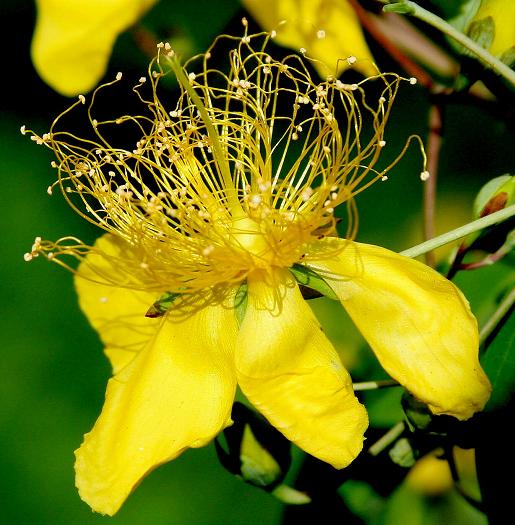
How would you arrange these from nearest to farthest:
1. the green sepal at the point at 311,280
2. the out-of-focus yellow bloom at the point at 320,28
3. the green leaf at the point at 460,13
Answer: the green sepal at the point at 311,280, the green leaf at the point at 460,13, the out-of-focus yellow bloom at the point at 320,28

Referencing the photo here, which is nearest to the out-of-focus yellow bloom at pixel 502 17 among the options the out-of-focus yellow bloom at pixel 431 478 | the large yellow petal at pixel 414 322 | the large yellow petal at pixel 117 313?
the large yellow petal at pixel 414 322

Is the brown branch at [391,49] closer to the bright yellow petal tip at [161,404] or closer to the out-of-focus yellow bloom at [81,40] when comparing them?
the out-of-focus yellow bloom at [81,40]

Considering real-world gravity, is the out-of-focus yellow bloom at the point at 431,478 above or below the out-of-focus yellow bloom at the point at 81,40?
below

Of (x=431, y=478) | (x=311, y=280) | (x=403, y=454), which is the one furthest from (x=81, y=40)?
(x=431, y=478)

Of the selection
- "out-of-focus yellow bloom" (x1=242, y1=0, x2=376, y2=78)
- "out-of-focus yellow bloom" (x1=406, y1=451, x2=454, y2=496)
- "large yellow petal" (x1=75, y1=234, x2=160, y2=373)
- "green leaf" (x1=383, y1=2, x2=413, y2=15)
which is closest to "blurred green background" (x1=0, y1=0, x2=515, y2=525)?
"out-of-focus yellow bloom" (x1=406, y1=451, x2=454, y2=496)

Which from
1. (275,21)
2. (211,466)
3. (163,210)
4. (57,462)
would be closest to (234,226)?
(163,210)

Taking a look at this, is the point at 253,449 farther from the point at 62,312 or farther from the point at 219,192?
the point at 62,312

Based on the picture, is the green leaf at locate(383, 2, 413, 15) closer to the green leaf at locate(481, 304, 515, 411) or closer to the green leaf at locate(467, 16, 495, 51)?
the green leaf at locate(467, 16, 495, 51)

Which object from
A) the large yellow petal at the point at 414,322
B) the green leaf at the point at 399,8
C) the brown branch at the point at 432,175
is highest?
the green leaf at the point at 399,8

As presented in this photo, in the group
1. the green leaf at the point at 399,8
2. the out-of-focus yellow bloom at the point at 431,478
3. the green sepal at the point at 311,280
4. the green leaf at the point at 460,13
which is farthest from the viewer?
the out-of-focus yellow bloom at the point at 431,478
